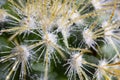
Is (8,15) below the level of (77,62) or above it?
above

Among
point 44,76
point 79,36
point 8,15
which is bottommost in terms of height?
point 44,76

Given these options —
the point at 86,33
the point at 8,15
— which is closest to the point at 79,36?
the point at 86,33

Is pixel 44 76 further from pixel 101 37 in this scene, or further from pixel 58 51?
pixel 101 37

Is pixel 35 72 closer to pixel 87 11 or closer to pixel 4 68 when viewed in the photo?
pixel 4 68

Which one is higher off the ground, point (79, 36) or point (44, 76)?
point (79, 36)

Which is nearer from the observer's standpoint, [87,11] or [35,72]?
[35,72]

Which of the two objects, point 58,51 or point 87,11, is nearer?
point 58,51

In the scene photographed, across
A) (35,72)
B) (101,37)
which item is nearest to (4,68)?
(35,72)
